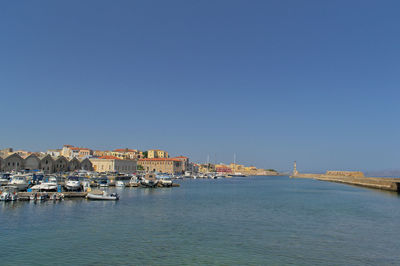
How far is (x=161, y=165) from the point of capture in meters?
164

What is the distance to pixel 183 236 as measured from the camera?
799 inches

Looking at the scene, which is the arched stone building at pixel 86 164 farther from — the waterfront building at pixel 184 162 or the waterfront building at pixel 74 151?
the waterfront building at pixel 184 162

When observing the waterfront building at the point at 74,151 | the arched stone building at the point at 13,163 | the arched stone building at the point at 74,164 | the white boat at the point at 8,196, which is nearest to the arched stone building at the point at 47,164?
the arched stone building at the point at 13,163

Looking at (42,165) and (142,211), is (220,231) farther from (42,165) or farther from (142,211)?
(42,165)

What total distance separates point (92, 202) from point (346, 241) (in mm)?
28435

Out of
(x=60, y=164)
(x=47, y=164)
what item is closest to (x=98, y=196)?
(x=47, y=164)

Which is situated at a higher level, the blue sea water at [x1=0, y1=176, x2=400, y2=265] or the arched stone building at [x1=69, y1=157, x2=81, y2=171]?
the arched stone building at [x1=69, y1=157, x2=81, y2=171]

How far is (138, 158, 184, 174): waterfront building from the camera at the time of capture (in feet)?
535

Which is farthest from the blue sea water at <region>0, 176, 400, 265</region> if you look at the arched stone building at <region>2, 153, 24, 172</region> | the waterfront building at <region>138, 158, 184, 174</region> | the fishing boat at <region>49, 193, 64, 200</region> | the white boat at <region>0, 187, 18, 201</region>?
the waterfront building at <region>138, 158, 184, 174</region>

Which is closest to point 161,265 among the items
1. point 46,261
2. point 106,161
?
point 46,261

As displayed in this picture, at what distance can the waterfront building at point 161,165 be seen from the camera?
163 m

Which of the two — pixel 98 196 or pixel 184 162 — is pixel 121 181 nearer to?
pixel 98 196

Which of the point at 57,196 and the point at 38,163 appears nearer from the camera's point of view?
the point at 57,196

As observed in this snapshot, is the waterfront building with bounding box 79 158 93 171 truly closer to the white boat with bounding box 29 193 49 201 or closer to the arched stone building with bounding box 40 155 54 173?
the arched stone building with bounding box 40 155 54 173
